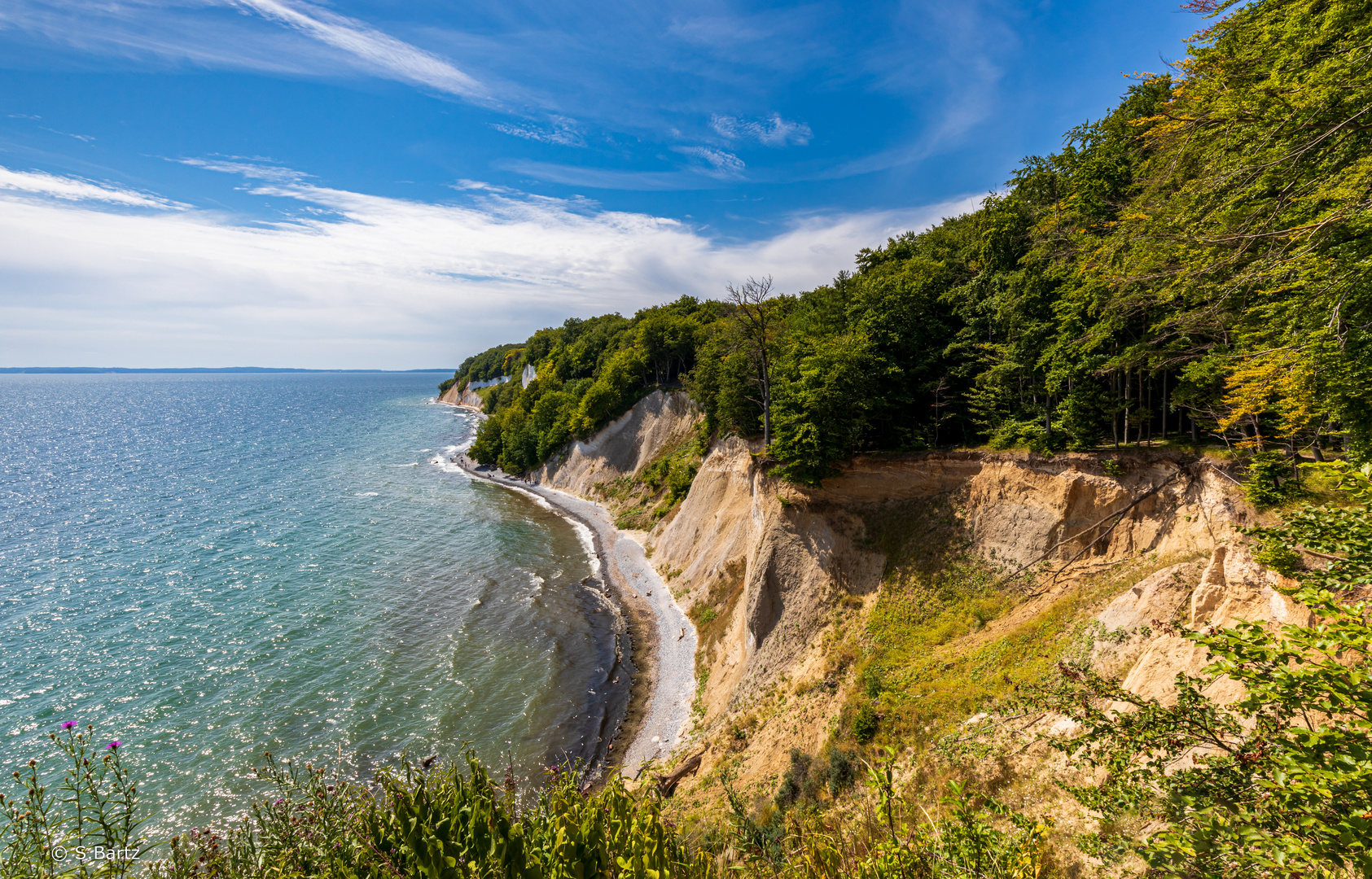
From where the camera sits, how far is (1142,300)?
14.6m

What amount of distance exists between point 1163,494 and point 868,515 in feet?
35.5

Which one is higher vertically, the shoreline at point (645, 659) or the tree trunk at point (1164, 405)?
the tree trunk at point (1164, 405)

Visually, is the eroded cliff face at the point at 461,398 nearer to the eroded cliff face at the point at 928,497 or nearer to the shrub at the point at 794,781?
the eroded cliff face at the point at 928,497

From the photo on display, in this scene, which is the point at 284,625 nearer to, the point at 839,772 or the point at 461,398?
the point at 839,772

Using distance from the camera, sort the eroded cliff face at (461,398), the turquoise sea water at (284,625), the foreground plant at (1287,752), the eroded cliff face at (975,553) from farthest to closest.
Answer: the eroded cliff face at (461,398) → the turquoise sea water at (284,625) → the eroded cliff face at (975,553) → the foreground plant at (1287,752)

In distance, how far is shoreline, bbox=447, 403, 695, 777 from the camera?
21.7 meters

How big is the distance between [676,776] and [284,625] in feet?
80.8

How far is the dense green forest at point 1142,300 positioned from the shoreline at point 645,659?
12.3 metres

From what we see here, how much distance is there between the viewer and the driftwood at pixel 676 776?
18.5 metres

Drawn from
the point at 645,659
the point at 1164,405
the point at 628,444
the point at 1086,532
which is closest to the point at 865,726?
A: the point at 1086,532

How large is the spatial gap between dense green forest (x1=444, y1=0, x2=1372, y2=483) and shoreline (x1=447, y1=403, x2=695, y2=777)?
12.3 meters

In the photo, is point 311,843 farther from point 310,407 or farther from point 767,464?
point 310,407

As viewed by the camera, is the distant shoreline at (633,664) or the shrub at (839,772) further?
the distant shoreline at (633,664)

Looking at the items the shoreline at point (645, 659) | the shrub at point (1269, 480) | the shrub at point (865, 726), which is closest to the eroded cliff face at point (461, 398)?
the shoreline at point (645, 659)
